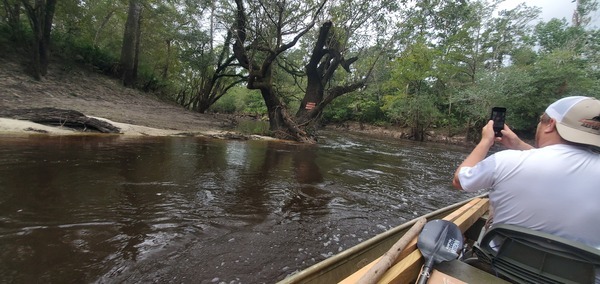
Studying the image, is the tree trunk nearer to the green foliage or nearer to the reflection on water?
the reflection on water

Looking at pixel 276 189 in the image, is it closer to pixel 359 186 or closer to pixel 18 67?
pixel 359 186

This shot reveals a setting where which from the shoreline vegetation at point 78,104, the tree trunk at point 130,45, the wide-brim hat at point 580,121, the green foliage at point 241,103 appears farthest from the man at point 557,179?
the green foliage at point 241,103

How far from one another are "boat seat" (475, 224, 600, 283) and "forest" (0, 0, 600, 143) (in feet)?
33.5

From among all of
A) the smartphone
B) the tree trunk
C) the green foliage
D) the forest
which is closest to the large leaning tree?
the forest

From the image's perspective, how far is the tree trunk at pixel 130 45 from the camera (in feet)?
45.4

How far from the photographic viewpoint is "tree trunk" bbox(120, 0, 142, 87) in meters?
13.9

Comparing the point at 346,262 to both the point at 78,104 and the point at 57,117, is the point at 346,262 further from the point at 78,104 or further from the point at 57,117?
the point at 78,104

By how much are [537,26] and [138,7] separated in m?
31.3

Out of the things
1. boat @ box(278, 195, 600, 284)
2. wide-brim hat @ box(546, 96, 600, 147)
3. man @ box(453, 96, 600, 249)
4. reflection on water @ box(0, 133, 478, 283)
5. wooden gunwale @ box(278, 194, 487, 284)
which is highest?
wide-brim hat @ box(546, 96, 600, 147)

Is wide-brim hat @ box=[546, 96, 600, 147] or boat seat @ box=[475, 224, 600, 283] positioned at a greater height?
wide-brim hat @ box=[546, 96, 600, 147]

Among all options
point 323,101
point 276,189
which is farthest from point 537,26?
point 276,189

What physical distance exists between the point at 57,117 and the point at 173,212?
19.7 feet

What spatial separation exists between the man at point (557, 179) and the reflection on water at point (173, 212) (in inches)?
66.2

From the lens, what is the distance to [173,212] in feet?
10.6
